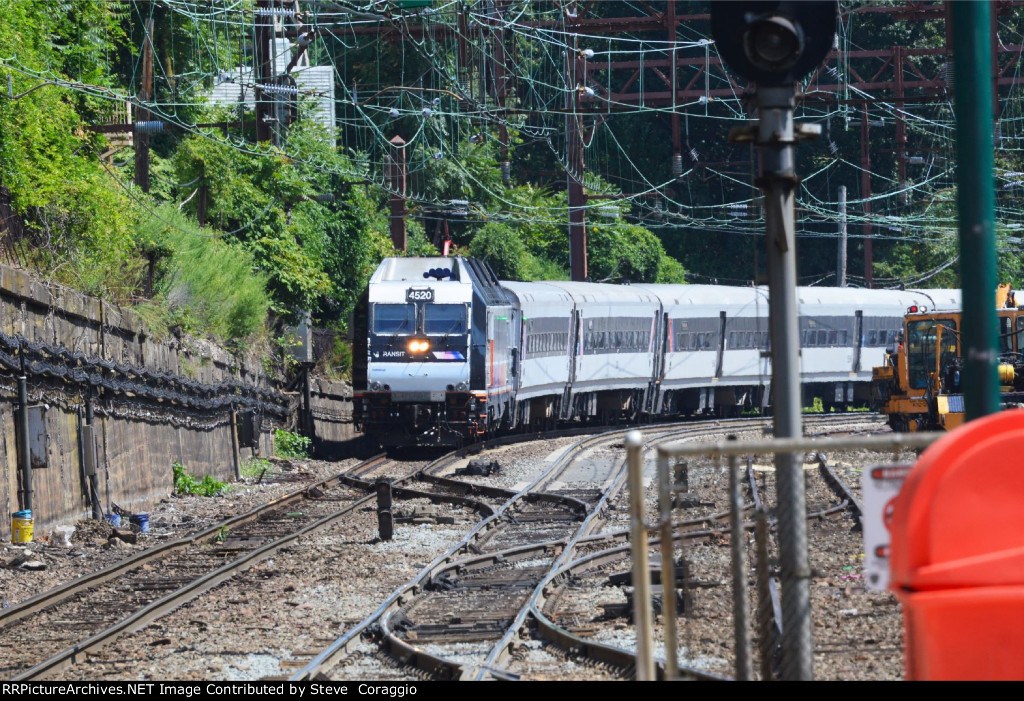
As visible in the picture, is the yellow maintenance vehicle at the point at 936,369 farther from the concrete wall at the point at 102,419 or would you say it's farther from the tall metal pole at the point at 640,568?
the tall metal pole at the point at 640,568

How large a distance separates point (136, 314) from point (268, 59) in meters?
9.63

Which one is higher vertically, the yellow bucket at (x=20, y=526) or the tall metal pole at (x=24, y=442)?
the tall metal pole at (x=24, y=442)

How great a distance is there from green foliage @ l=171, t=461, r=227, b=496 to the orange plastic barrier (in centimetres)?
1935

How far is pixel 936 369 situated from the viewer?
26.7m

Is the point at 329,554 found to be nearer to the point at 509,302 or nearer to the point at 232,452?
the point at 232,452

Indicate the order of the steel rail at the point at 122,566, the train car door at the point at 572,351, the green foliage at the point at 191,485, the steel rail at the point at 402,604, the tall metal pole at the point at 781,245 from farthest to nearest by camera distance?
the train car door at the point at 572,351 → the green foliage at the point at 191,485 → the steel rail at the point at 122,566 → the steel rail at the point at 402,604 → the tall metal pole at the point at 781,245

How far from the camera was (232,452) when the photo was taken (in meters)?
26.7

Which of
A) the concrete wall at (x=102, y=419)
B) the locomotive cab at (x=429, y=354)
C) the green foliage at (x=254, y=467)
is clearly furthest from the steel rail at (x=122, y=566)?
the locomotive cab at (x=429, y=354)

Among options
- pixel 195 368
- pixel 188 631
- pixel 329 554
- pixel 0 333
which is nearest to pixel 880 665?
pixel 188 631

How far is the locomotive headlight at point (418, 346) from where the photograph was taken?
27.7 metres

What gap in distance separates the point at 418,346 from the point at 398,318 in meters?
0.68

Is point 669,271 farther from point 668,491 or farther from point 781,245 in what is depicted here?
point 668,491

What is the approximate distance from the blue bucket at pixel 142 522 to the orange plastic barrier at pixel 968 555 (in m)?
14.8

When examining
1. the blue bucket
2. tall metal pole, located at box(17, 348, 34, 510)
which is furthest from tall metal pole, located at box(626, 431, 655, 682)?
the blue bucket
